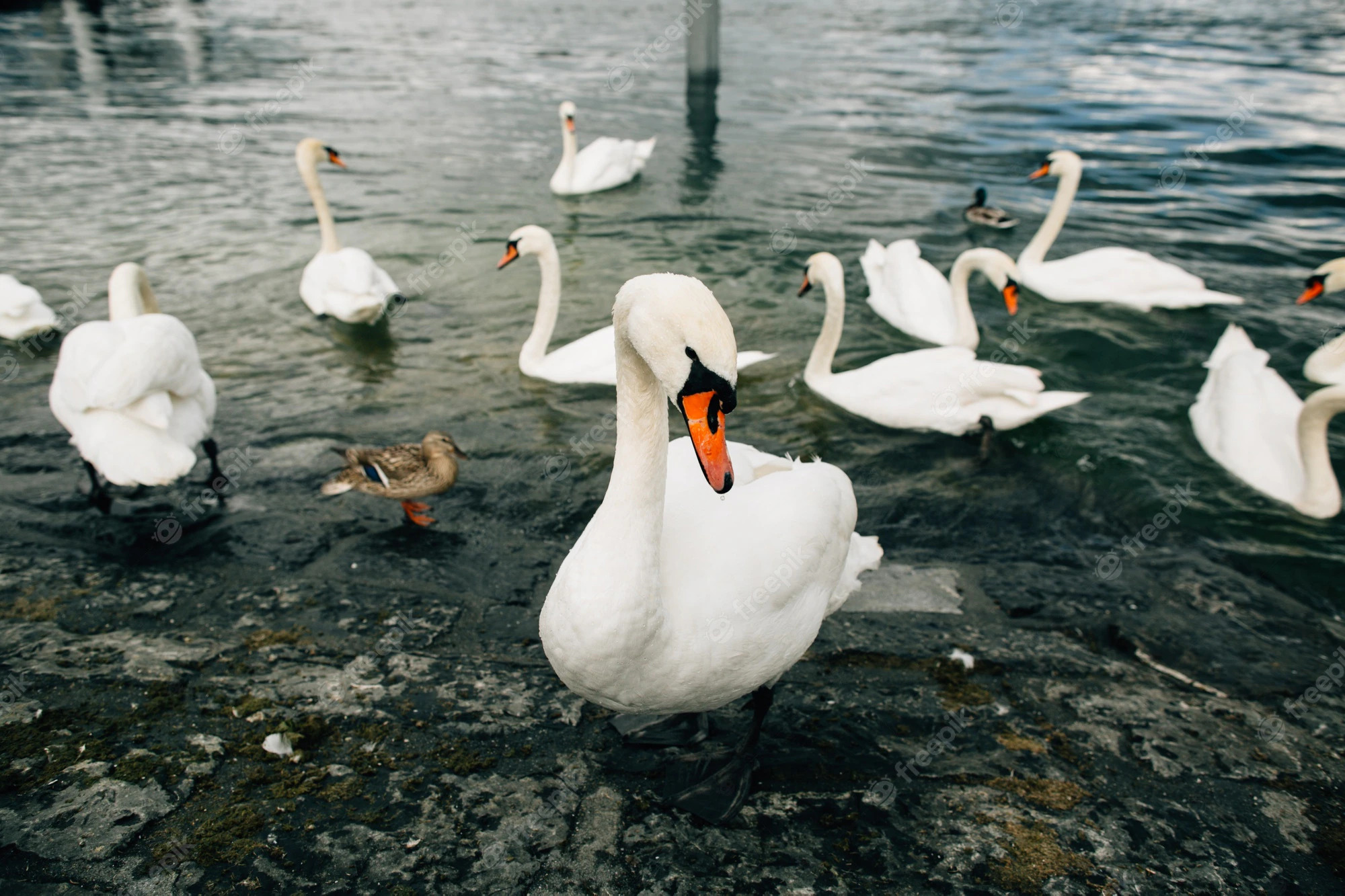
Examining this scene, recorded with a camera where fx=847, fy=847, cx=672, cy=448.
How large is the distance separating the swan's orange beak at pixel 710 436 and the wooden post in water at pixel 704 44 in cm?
1666

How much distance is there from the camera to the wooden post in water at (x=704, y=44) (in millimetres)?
17047

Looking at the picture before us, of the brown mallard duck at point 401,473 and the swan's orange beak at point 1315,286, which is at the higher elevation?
the swan's orange beak at point 1315,286

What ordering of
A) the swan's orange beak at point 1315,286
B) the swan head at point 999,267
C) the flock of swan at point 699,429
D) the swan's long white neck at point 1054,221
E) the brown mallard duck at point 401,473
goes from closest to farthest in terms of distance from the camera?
the flock of swan at point 699,429
the brown mallard duck at point 401,473
the swan head at point 999,267
the swan's orange beak at point 1315,286
the swan's long white neck at point 1054,221

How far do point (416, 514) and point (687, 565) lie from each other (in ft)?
8.91

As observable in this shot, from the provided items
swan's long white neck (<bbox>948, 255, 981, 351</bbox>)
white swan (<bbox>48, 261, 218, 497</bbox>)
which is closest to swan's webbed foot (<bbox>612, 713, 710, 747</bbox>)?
white swan (<bbox>48, 261, 218, 497</bbox>)

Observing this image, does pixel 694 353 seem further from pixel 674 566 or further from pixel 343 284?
pixel 343 284

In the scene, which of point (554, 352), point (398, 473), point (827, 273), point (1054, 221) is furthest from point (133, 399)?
point (1054, 221)

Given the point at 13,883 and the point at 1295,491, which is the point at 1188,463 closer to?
the point at 1295,491

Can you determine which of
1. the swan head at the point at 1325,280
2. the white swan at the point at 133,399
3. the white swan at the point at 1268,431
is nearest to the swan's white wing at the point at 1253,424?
the white swan at the point at 1268,431

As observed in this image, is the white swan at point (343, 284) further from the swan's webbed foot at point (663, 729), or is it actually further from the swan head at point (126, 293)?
the swan's webbed foot at point (663, 729)

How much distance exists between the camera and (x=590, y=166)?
12.0 m

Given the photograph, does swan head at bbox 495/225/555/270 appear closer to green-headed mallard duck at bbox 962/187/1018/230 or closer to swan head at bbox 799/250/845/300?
swan head at bbox 799/250/845/300

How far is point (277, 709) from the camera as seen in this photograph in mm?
3148

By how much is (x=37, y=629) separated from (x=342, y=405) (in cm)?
342
